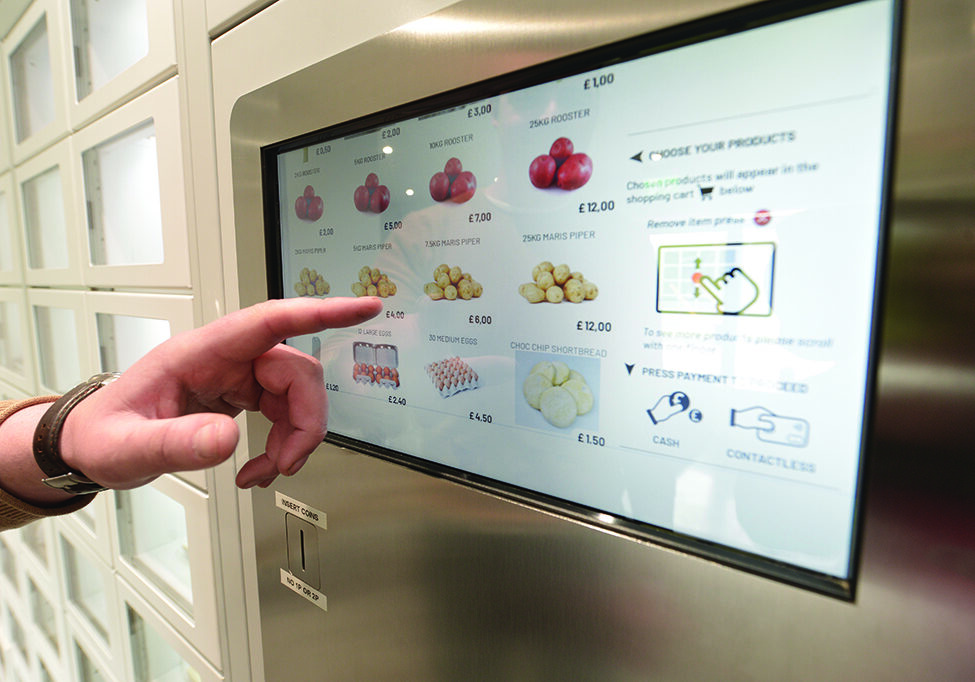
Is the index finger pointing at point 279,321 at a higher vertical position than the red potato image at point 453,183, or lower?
lower

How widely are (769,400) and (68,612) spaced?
222cm

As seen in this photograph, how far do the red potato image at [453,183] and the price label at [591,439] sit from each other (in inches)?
10.5

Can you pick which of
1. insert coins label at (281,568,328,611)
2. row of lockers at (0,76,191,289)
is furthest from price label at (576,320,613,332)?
row of lockers at (0,76,191,289)

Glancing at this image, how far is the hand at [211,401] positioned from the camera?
0.33m

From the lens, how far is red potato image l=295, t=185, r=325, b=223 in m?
0.63

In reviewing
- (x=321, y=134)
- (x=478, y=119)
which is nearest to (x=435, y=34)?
(x=478, y=119)

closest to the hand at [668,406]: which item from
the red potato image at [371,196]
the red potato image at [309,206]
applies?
the red potato image at [371,196]

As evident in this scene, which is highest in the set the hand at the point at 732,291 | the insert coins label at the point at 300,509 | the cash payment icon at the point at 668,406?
the hand at the point at 732,291

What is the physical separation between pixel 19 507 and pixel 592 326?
2.25ft

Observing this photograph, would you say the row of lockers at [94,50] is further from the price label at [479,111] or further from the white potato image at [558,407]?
the white potato image at [558,407]

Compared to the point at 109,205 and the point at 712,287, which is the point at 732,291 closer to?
the point at 712,287

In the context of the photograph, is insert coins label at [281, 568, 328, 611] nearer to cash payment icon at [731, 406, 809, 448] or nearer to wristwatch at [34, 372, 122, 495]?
wristwatch at [34, 372, 122, 495]

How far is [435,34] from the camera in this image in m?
0.47

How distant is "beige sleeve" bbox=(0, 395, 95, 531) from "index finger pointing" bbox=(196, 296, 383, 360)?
29 cm
